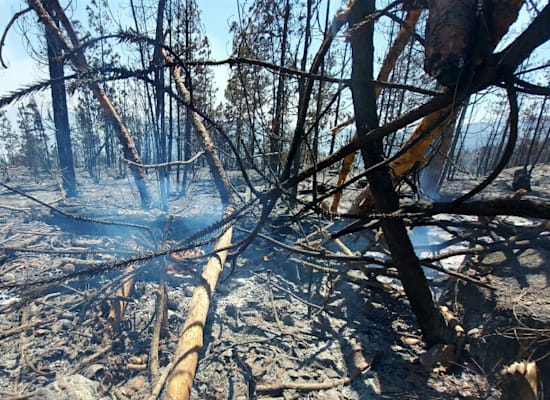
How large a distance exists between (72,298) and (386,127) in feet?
10.9

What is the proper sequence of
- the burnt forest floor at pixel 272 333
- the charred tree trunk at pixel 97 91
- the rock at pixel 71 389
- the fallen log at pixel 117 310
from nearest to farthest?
the rock at pixel 71 389
the burnt forest floor at pixel 272 333
the fallen log at pixel 117 310
the charred tree trunk at pixel 97 91

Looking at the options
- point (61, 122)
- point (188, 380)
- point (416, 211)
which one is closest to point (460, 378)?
point (416, 211)

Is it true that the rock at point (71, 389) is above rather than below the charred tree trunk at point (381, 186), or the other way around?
below

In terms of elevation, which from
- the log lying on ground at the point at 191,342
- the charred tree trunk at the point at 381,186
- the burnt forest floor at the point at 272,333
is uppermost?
the charred tree trunk at the point at 381,186

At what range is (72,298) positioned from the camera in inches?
119

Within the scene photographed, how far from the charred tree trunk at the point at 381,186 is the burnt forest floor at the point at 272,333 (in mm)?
387

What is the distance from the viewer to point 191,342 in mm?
2146

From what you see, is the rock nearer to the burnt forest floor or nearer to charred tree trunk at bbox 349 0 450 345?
the burnt forest floor

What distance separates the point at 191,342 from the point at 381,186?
5.75 ft

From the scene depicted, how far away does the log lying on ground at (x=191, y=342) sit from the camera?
5.75 ft

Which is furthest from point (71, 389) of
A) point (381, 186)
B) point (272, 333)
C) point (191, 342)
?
point (381, 186)

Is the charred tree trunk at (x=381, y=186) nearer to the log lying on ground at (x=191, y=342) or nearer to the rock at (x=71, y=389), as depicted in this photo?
the log lying on ground at (x=191, y=342)

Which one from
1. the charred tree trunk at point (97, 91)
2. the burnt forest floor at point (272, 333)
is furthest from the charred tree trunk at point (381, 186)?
the charred tree trunk at point (97, 91)

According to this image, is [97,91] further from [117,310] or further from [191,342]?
[191,342]
